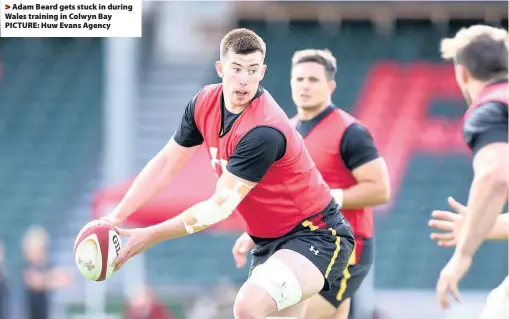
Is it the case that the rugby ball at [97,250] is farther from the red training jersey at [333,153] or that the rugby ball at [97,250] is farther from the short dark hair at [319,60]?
the short dark hair at [319,60]

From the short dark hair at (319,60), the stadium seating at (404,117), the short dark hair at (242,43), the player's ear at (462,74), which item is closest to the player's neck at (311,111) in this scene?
the short dark hair at (319,60)

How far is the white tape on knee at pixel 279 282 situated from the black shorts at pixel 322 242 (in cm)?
17

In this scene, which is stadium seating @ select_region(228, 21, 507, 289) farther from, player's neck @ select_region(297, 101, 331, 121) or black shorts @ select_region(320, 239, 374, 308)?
player's neck @ select_region(297, 101, 331, 121)

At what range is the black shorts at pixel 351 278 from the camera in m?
6.09

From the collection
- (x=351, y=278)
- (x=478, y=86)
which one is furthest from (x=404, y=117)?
(x=478, y=86)

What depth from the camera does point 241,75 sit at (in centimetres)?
507

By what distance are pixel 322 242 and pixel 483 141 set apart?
1.25 m

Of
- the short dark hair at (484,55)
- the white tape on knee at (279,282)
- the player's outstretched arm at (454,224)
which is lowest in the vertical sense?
the white tape on knee at (279,282)

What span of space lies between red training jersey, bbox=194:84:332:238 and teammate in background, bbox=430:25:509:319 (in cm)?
86

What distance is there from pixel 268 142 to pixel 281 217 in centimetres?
51

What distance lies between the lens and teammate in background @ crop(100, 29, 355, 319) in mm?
4961

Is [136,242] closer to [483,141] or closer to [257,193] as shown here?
[257,193]

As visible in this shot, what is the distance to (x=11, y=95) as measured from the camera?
698 inches

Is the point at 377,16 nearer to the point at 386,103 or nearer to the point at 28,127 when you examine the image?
the point at 386,103
